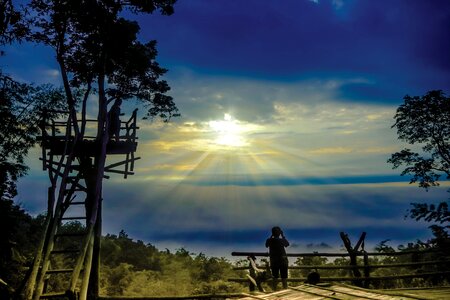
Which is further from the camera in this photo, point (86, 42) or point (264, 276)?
point (86, 42)

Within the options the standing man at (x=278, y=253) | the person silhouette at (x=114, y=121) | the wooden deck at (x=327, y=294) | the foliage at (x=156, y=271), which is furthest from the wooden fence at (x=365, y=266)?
the person silhouette at (x=114, y=121)

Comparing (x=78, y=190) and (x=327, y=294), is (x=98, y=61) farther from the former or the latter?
(x=327, y=294)

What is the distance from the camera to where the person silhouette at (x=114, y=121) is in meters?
15.4

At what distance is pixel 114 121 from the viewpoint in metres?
15.5

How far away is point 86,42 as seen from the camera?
51.2 feet

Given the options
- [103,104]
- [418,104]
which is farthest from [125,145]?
[418,104]

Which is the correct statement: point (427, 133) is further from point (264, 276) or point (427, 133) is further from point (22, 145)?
point (22, 145)

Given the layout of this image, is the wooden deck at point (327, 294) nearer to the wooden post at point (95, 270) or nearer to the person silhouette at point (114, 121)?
the wooden post at point (95, 270)

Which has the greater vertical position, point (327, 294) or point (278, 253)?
point (278, 253)

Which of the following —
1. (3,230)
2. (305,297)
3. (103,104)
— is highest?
(103,104)

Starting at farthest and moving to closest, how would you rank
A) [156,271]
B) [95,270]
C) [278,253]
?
[156,271], [95,270], [278,253]

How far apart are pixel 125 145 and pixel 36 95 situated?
5.80 metres

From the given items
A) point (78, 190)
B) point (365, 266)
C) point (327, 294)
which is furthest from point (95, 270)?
point (365, 266)

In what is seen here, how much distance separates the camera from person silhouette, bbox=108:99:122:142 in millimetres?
15445
